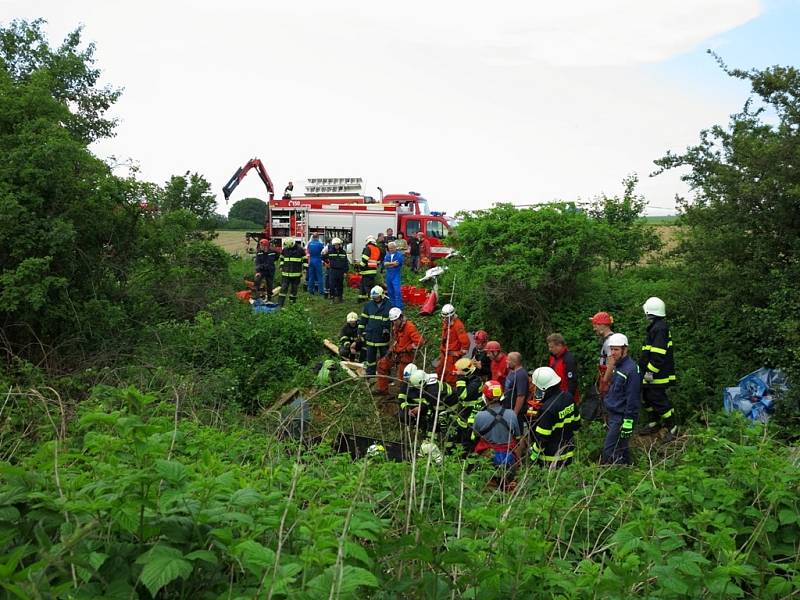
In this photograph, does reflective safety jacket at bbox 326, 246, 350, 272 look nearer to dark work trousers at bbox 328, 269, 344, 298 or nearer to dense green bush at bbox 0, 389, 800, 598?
dark work trousers at bbox 328, 269, 344, 298

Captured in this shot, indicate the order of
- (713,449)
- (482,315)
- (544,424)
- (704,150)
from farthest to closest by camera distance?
(482,315) < (704,150) < (544,424) < (713,449)

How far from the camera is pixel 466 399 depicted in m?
8.05

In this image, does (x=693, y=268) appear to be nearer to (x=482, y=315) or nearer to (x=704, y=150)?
(x=704, y=150)

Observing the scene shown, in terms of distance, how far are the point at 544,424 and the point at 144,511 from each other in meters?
4.72

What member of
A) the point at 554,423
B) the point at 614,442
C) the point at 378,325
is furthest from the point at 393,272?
the point at 554,423

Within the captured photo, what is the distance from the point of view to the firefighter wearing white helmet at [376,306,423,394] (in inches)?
400

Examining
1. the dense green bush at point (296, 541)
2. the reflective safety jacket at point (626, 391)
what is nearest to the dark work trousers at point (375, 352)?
the reflective safety jacket at point (626, 391)

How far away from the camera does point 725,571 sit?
2752mm

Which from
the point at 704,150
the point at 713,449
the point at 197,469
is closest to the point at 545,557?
the point at 197,469

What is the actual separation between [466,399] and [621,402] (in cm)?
186

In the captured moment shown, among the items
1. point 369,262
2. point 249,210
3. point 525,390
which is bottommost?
point 525,390

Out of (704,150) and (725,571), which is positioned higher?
(704,150)

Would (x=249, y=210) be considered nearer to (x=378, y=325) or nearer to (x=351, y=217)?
(x=351, y=217)

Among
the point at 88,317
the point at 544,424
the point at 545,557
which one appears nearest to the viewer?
the point at 545,557
